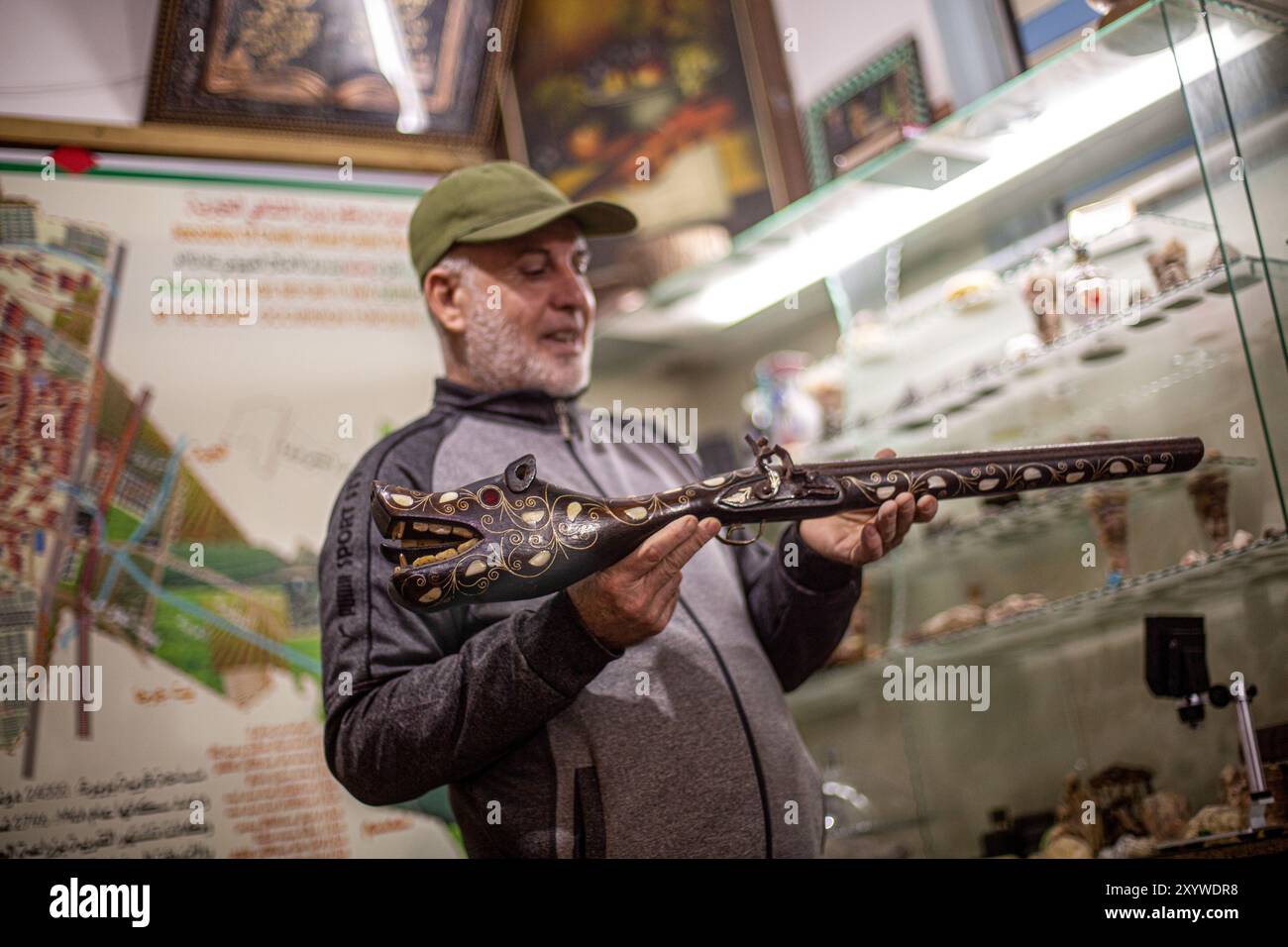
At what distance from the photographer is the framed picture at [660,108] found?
369 cm

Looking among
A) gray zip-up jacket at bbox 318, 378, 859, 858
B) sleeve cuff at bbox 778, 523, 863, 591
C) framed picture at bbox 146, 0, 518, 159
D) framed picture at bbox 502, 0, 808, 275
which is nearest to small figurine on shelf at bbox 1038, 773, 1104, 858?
gray zip-up jacket at bbox 318, 378, 859, 858

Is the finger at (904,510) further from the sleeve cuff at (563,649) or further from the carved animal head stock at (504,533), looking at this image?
the sleeve cuff at (563,649)

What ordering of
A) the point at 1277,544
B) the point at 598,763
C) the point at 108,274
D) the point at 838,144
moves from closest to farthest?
1. the point at 598,763
2. the point at 1277,544
3. the point at 108,274
4. the point at 838,144

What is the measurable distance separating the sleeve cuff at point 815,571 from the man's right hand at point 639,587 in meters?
0.40

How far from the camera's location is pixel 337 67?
3.28m

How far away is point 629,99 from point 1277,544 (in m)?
2.47

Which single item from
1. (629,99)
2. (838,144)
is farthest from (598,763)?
(629,99)

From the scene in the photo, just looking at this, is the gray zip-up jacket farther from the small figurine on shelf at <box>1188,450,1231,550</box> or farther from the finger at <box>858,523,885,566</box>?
the small figurine on shelf at <box>1188,450,1231,550</box>

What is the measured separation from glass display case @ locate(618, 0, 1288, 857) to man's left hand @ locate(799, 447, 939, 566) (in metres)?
0.75

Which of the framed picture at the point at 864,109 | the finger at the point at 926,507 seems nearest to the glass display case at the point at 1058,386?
the framed picture at the point at 864,109

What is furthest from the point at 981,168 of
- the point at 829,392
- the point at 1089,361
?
the point at 829,392

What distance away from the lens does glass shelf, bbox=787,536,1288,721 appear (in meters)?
2.26
